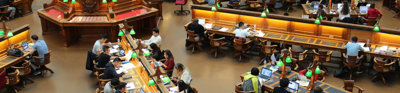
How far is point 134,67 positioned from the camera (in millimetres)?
10812

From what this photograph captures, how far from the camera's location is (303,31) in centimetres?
1334

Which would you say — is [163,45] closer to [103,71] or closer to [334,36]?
[103,71]

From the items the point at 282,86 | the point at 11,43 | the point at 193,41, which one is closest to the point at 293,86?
the point at 282,86

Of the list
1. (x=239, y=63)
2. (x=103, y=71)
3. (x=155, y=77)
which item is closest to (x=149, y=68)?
(x=155, y=77)

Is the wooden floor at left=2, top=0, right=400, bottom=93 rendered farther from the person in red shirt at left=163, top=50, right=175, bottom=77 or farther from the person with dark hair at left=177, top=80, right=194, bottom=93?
the person with dark hair at left=177, top=80, right=194, bottom=93

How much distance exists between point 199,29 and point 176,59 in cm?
119

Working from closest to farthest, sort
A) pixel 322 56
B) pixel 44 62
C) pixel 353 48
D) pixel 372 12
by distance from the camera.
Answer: pixel 353 48 → pixel 322 56 → pixel 44 62 → pixel 372 12

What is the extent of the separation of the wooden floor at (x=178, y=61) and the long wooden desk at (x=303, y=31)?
842 mm

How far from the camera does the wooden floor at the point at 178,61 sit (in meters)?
11.7

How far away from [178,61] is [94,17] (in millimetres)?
3527

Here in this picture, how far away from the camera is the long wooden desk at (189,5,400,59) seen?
12.3 meters

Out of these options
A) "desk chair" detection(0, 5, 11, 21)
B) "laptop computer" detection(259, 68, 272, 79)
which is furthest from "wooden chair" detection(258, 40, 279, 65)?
"desk chair" detection(0, 5, 11, 21)

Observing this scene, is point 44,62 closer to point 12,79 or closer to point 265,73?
point 12,79

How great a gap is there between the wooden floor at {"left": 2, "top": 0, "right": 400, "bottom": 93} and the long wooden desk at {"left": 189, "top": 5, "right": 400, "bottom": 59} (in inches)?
33.1
